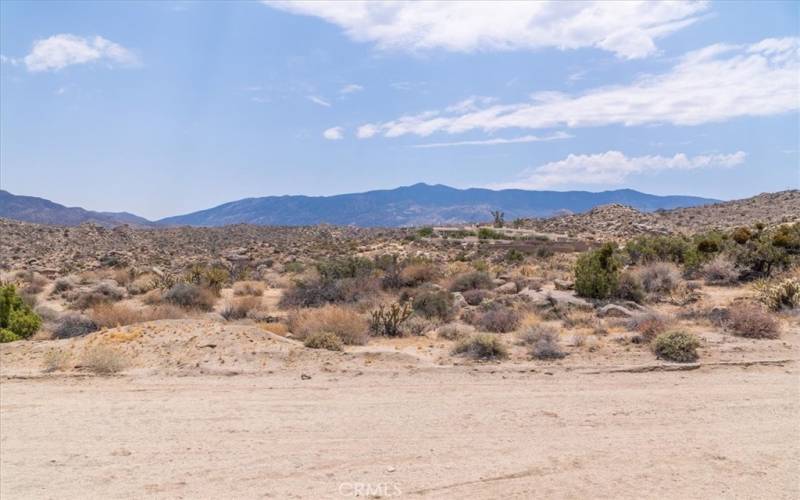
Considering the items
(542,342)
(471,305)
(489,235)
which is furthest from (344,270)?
(489,235)

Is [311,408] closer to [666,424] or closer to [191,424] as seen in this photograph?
[191,424]

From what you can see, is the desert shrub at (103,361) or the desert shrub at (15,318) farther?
the desert shrub at (15,318)

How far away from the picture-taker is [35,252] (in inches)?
1801

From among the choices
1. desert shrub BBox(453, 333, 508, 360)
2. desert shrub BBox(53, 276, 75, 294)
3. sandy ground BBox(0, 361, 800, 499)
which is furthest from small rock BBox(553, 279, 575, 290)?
desert shrub BBox(53, 276, 75, 294)

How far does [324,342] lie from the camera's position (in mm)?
11609

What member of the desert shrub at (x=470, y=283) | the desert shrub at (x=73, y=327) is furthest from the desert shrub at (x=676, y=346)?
the desert shrub at (x=73, y=327)

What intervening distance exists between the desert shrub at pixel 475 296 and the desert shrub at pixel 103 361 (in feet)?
33.4

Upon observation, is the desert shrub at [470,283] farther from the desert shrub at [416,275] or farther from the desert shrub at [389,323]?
the desert shrub at [389,323]

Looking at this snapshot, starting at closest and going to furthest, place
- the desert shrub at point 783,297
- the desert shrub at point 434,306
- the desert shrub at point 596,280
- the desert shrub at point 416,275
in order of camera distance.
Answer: the desert shrub at point 783,297 < the desert shrub at point 434,306 < the desert shrub at point 596,280 < the desert shrub at point 416,275

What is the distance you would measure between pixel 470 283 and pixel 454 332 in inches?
298

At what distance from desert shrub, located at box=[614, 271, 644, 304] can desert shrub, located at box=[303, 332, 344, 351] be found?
984cm

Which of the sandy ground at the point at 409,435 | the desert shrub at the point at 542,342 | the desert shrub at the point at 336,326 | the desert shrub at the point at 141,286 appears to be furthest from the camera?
the desert shrub at the point at 141,286

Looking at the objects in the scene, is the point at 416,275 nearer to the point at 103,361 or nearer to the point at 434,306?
the point at 434,306

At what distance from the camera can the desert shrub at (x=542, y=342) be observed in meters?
10.9
